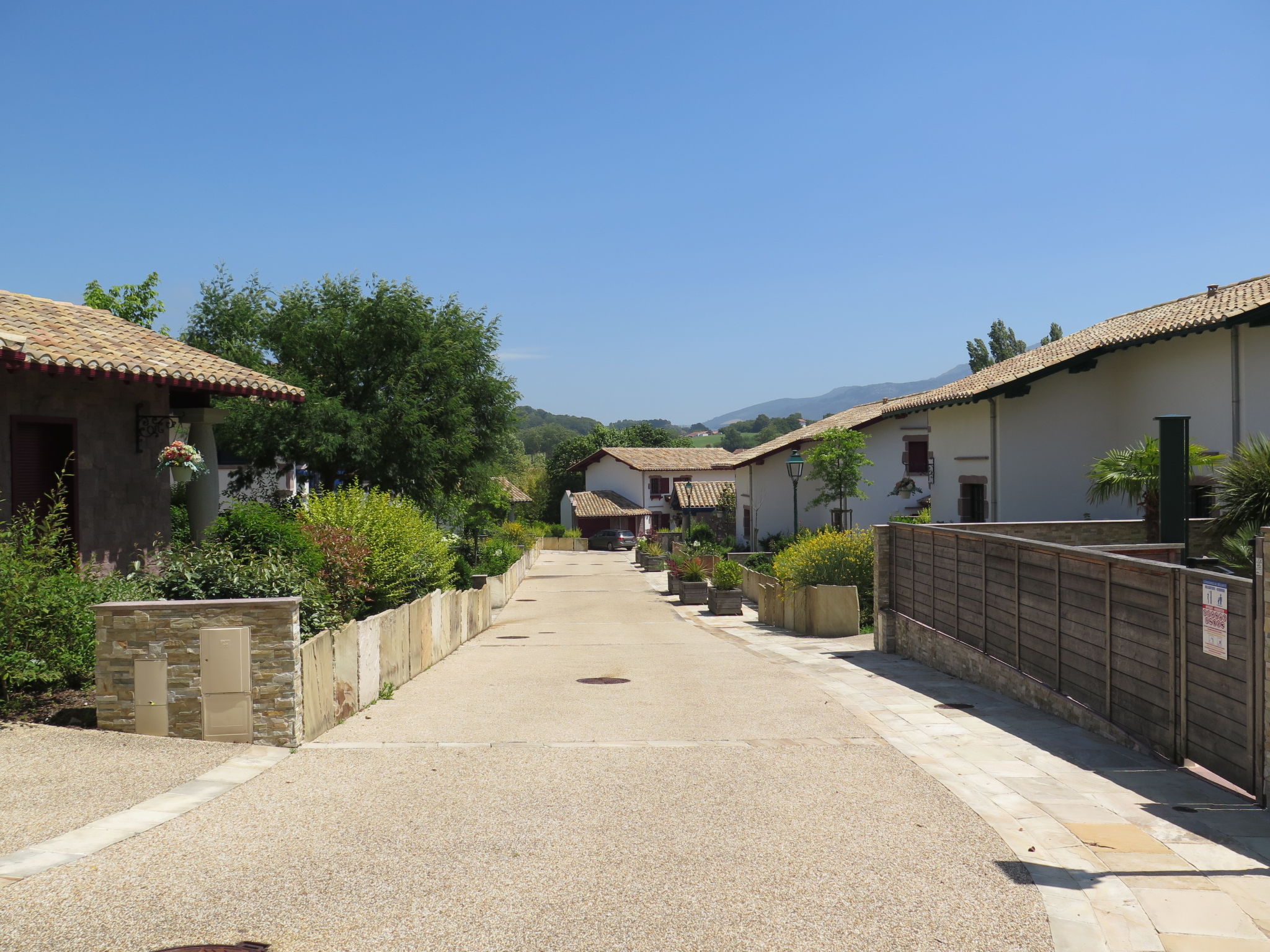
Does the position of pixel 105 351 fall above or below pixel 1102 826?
above

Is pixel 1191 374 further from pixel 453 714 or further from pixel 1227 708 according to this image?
pixel 453 714

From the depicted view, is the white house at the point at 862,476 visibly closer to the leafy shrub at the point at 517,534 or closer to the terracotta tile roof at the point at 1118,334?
the terracotta tile roof at the point at 1118,334

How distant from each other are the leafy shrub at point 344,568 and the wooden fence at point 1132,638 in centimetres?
857

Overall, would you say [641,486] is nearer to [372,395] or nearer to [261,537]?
[372,395]

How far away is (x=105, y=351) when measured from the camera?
40.5ft

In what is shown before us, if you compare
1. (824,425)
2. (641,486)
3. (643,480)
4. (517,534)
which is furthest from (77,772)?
(641,486)

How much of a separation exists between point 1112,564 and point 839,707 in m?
3.76

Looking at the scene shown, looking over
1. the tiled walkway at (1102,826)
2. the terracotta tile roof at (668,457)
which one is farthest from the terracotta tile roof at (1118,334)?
the terracotta tile roof at (668,457)

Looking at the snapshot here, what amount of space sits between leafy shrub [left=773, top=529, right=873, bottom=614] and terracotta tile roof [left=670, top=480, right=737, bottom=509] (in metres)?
45.6

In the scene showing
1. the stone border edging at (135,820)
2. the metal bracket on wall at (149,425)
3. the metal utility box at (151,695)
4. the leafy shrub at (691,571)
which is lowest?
the leafy shrub at (691,571)

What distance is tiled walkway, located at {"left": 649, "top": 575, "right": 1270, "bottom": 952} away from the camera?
516 cm

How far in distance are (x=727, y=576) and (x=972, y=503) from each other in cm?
779

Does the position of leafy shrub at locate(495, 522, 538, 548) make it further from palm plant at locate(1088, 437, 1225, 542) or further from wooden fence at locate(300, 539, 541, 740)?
palm plant at locate(1088, 437, 1225, 542)

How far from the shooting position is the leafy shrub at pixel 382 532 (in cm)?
1459
